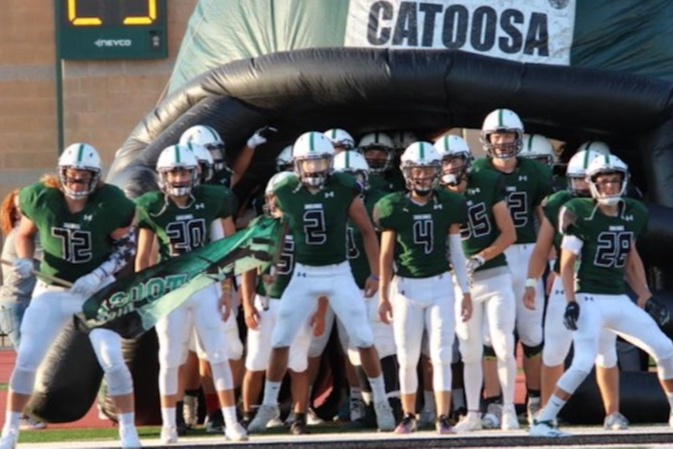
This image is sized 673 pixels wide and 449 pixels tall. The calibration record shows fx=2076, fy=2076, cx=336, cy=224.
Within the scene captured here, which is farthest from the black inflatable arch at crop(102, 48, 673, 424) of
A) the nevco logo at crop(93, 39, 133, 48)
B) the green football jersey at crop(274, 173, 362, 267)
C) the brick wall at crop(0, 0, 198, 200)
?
the brick wall at crop(0, 0, 198, 200)

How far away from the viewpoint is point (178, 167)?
34.8 ft

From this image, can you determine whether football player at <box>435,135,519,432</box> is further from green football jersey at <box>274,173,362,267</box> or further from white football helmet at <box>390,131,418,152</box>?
white football helmet at <box>390,131,418,152</box>

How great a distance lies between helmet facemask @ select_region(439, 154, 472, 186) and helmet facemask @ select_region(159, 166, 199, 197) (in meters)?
1.44

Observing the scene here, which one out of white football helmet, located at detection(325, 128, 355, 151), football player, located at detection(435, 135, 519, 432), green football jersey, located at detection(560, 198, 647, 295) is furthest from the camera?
white football helmet, located at detection(325, 128, 355, 151)

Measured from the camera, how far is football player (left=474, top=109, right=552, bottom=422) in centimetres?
1130

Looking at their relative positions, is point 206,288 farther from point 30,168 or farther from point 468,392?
point 30,168

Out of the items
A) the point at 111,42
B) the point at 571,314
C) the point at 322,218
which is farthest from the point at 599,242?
the point at 111,42

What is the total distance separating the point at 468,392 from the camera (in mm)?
11000

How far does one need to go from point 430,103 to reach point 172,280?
105 inches

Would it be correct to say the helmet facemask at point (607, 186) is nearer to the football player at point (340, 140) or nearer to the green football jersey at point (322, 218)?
the green football jersey at point (322, 218)

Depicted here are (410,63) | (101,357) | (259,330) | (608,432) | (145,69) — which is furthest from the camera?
(145,69)

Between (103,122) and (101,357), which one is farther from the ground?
(103,122)

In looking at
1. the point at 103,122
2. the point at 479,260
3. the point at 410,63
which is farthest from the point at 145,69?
the point at 479,260

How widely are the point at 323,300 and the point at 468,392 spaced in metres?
1.02
